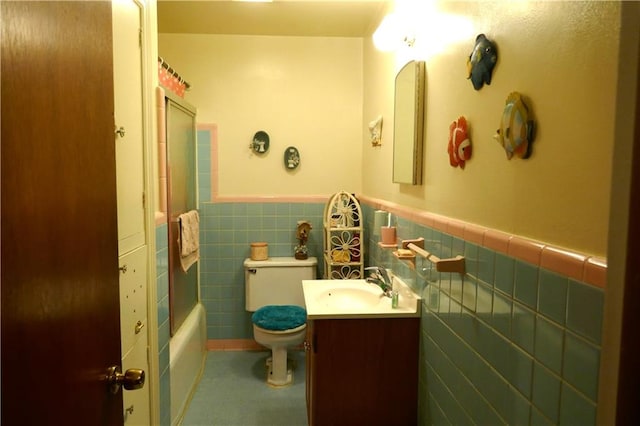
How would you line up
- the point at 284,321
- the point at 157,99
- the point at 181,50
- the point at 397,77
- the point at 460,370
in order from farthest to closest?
the point at 181,50, the point at 284,321, the point at 397,77, the point at 157,99, the point at 460,370

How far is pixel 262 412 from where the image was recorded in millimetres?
2572

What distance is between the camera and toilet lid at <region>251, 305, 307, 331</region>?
2736mm

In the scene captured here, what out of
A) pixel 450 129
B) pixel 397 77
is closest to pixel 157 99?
pixel 397 77

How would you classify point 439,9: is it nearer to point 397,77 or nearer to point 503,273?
point 397,77

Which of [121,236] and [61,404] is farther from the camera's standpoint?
[121,236]

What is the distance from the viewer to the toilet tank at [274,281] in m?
3.18

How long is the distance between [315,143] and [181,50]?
1256mm

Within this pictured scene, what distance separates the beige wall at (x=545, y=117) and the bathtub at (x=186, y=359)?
1.78 m

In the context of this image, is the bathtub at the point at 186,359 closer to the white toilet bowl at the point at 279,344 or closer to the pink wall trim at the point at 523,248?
the white toilet bowl at the point at 279,344

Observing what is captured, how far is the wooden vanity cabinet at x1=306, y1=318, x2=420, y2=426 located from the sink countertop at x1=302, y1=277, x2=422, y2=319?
0.03 metres

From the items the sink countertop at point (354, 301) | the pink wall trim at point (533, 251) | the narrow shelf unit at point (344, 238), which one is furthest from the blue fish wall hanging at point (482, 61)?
the narrow shelf unit at point (344, 238)

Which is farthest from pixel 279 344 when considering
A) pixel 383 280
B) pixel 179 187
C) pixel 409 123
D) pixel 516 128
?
pixel 516 128

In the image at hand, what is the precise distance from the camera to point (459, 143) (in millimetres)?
1371

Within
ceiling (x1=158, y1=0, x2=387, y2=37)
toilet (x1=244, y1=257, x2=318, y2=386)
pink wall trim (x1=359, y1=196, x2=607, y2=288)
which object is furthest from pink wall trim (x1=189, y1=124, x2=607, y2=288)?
ceiling (x1=158, y1=0, x2=387, y2=37)
